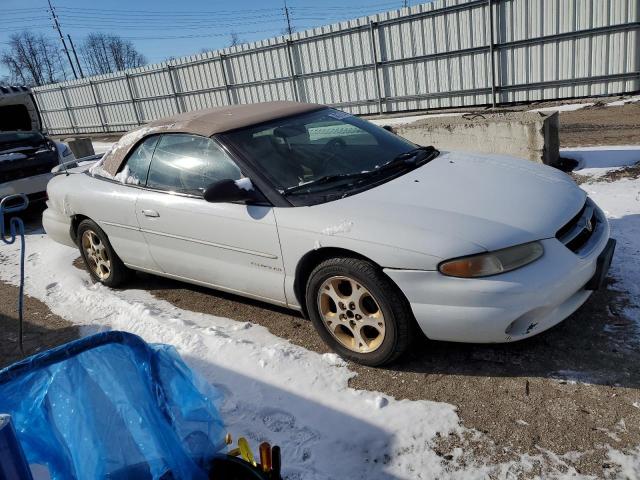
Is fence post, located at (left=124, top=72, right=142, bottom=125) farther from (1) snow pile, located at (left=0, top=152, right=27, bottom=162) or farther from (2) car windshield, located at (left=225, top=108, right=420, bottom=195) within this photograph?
(2) car windshield, located at (left=225, top=108, right=420, bottom=195)

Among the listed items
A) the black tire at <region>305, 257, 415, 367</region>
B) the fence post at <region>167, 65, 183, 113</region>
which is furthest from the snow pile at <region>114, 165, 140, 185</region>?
the fence post at <region>167, 65, 183, 113</region>

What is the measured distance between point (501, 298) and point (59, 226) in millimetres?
4278

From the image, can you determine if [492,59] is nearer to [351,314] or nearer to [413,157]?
[413,157]

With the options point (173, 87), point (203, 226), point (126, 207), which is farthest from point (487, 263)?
point (173, 87)

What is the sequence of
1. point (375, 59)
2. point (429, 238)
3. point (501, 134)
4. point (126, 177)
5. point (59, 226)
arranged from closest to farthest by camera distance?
point (429, 238), point (126, 177), point (59, 226), point (501, 134), point (375, 59)

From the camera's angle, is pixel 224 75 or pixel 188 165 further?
pixel 224 75

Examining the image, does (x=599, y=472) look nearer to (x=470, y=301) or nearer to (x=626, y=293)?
(x=470, y=301)

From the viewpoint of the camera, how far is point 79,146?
14.3 metres

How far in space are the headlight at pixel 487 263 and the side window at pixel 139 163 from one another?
2.56m

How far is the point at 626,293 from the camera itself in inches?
129

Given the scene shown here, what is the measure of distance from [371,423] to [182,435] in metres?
0.97

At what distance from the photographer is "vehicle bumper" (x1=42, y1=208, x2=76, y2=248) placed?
4906 mm

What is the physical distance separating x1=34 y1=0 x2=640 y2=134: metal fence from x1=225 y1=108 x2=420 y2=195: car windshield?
30.3ft

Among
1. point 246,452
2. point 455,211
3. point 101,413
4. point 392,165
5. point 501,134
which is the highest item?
point 392,165
